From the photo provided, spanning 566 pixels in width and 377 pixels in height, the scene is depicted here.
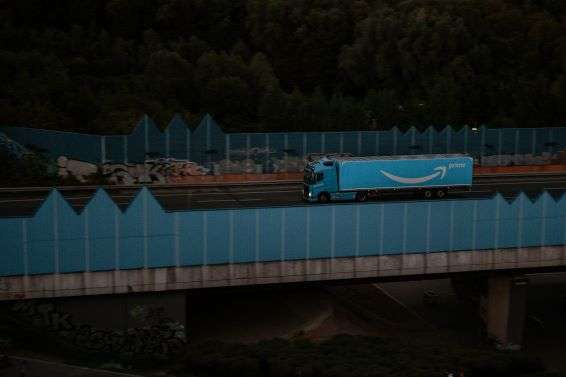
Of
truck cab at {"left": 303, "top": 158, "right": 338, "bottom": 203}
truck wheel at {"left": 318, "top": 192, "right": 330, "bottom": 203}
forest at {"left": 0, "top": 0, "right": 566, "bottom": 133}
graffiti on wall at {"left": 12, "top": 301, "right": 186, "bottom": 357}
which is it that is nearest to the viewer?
graffiti on wall at {"left": 12, "top": 301, "right": 186, "bottom": 357}

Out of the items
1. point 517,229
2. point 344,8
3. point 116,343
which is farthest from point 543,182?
point 344,8

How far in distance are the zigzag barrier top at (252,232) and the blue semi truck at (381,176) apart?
35.0ft

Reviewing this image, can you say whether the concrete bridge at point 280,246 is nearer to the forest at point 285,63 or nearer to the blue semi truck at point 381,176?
the blue semi truck at point 381,176

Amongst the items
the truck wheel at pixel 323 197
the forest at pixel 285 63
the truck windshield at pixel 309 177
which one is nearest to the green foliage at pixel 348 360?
the truck wheel at pixel 323 197

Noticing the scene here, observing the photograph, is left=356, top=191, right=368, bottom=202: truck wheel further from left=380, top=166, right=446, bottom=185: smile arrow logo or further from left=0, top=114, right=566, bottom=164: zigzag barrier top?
left=0, top=114, right=566, bottom=164: zigzag barrier top

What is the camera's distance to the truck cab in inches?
1818

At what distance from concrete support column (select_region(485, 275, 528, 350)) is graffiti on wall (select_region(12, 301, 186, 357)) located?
657 inches

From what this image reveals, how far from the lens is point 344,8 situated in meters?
91.9

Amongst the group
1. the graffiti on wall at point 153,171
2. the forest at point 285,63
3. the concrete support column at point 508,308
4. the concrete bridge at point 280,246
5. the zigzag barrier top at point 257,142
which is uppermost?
the forest at point 285,63

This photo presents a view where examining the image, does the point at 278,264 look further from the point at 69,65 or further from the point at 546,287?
the point at 69,65

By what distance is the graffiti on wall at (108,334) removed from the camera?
31.2 m

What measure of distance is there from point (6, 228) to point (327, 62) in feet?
211

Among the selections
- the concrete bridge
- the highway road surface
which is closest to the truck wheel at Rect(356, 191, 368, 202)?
the highway road surface

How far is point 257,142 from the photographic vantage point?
5509 centimetres
